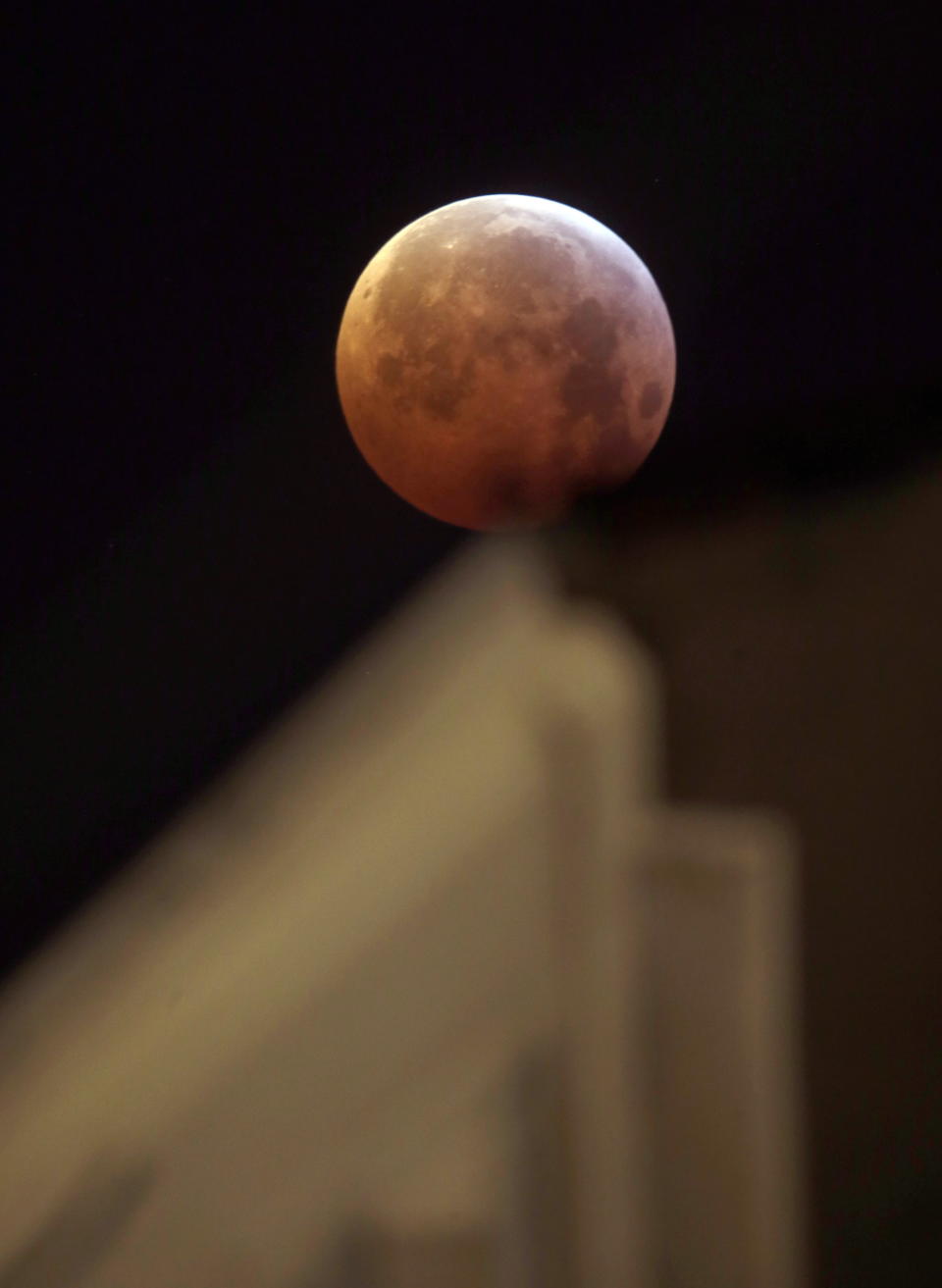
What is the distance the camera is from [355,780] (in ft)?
6.49

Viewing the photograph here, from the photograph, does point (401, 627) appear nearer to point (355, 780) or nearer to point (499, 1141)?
point (355, 780)

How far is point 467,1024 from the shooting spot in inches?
75.4

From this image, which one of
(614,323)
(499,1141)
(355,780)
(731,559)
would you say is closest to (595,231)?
(614,323)

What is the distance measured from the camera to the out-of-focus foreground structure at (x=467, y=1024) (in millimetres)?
1727

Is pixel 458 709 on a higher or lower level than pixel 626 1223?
higher

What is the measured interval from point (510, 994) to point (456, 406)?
135cm

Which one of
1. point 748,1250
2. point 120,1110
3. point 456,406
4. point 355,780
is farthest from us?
point 355,780

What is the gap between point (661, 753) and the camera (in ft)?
6.30

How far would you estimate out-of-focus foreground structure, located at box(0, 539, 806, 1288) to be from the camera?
1.73 m

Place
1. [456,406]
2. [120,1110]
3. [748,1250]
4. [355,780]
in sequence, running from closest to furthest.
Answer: [456,406] < [120,1110] < [748,1250] < [355,780]

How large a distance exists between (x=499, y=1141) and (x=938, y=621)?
988 millimetres

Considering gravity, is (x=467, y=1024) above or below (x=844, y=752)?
below

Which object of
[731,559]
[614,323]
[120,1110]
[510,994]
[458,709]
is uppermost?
[731,559]

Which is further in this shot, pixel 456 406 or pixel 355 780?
pixel 355 780
